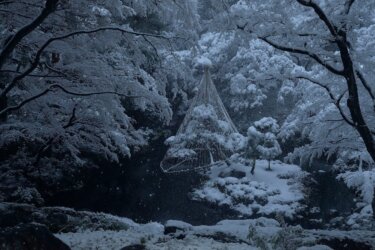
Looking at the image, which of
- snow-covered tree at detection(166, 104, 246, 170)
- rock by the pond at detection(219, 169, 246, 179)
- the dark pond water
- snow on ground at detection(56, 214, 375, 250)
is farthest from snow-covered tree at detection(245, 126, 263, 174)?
snow on ground at detection(56, 214, 375, 250)

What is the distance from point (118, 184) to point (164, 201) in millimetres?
1700

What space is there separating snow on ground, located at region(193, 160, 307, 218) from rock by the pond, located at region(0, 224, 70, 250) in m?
9.85

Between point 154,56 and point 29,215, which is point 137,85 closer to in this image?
point 154,56

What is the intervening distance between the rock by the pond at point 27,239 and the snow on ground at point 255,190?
388 inches

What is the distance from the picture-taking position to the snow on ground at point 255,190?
13.0 metres

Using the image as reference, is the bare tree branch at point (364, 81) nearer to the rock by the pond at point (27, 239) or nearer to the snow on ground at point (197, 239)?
the snow on ground at point (197, 239)

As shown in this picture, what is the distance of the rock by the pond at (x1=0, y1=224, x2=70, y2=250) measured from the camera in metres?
3.07

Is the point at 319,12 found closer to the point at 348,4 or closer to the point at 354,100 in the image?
the point at 348,4

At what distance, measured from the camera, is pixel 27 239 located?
3191 mm

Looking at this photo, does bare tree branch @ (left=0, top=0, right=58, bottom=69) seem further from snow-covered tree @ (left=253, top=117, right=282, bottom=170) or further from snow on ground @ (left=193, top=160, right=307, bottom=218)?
snow-covered tree @ (left=253, top=117, right=282, bottom=170)

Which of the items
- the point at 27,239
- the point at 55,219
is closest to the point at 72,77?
the point at 27,239

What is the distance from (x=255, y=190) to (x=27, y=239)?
1108cm

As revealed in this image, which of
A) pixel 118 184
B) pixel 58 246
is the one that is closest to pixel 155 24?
pixel 118 184

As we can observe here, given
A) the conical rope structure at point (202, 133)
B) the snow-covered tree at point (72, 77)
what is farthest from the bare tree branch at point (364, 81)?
the conical rope structure at point (202, 133)
